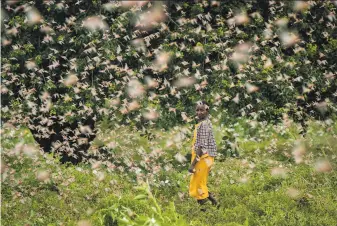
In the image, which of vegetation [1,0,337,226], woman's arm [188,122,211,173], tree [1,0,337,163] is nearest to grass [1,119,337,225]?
vegetation [1,0,337,226]

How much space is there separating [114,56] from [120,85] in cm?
65

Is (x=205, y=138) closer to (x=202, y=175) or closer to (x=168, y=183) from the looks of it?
(x=202, y=175)

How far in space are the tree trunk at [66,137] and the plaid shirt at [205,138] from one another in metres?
3.15

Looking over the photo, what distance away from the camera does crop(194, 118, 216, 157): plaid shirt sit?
7598 millimetres

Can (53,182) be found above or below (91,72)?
→ below

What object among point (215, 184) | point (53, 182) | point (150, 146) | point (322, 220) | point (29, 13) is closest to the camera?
point (322, 220)

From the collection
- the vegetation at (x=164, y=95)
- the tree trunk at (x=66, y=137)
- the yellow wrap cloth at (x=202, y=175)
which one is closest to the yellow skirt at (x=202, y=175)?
the yellow wrap cloth at (x=202, y=175)

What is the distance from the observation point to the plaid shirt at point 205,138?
7598 millimetres

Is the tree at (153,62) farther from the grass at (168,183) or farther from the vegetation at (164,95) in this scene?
the grass at (168,183)

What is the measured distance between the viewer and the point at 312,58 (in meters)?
11.1

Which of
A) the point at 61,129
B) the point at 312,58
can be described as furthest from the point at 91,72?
the point at 312,58

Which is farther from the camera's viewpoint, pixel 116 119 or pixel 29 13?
pixel 116 119

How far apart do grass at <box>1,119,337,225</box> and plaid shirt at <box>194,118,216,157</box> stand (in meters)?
0.96

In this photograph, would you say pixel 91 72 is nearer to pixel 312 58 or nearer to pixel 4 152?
pixel 4 152
